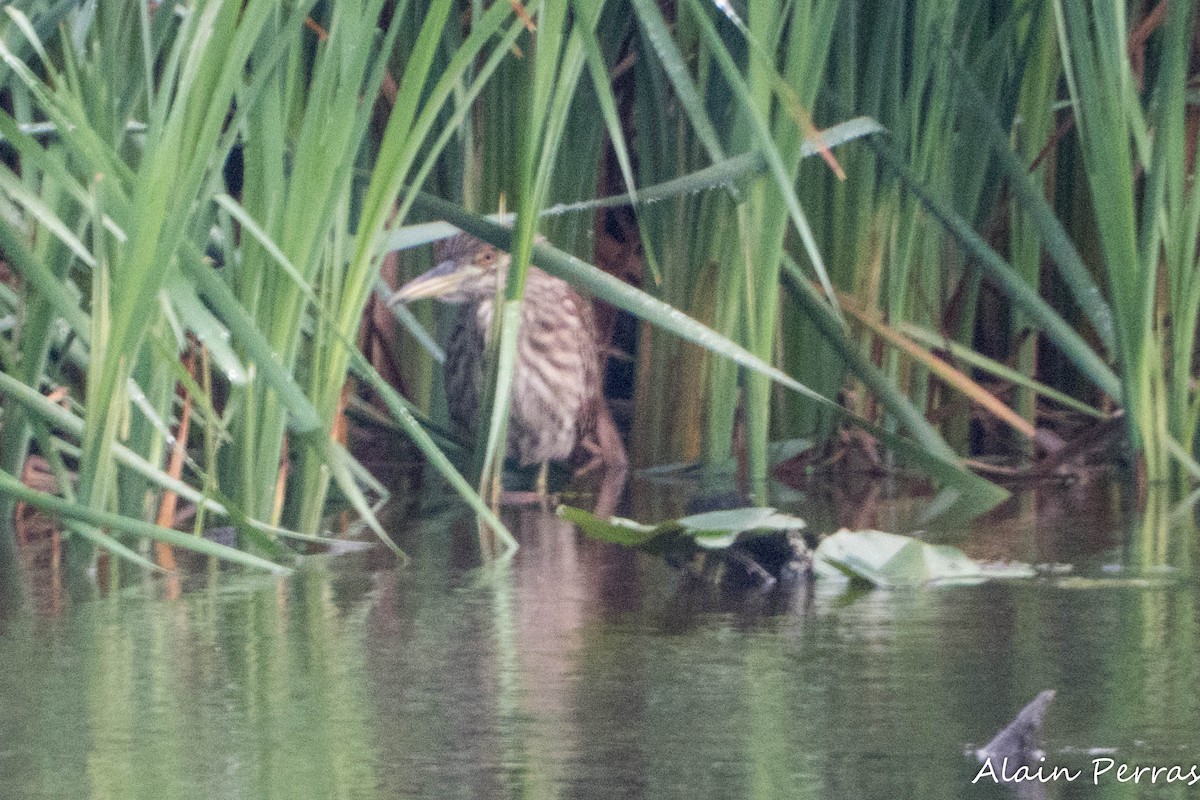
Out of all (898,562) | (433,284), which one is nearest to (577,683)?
(898,562)

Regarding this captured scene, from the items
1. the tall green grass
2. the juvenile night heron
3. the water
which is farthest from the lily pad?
the juvenile night heron

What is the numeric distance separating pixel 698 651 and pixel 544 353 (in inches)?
114

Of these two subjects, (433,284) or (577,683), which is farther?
(433,284)

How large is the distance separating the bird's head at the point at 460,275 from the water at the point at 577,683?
1590mm

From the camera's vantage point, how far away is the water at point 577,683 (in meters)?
1.75

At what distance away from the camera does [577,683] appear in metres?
2.15

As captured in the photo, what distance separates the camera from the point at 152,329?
9.45 feet

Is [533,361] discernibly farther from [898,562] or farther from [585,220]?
[898,562]

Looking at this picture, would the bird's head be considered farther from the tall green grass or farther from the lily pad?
the lily pad
